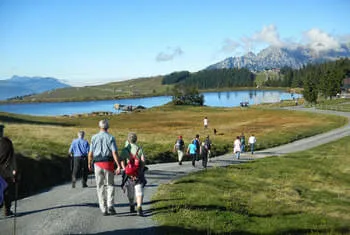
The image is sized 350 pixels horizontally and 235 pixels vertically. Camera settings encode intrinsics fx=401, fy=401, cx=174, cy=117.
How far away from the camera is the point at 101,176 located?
11305 millimetres

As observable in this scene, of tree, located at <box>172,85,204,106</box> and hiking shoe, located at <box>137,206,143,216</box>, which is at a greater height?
tree, located at <box>172,85,204,106</box>

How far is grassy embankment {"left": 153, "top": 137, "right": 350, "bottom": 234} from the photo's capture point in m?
12.7

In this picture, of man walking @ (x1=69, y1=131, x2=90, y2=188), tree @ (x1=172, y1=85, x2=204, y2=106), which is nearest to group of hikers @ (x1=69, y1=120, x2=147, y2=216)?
man walking @ (x1=69, y1=131, x2=90, y2=188)

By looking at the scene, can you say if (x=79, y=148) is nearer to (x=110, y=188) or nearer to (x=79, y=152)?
(x=79, y=152)

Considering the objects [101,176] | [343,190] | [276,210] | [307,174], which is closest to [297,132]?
[307,174]

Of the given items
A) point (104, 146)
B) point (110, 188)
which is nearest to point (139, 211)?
point (110, 188)

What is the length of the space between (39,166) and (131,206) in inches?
381

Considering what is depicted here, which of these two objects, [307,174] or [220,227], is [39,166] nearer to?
[220,227]

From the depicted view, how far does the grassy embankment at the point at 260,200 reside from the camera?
12688 mm

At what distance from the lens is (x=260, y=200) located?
1908cm

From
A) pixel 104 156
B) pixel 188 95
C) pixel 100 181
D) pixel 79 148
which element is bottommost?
pixel 100 181

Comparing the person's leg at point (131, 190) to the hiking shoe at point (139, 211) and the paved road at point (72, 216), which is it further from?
the hiking shoe at point (139, 211)

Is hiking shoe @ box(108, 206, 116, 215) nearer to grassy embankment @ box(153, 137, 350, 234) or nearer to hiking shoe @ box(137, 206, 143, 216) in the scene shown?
hiking shoe @ box(137, 206, 143, 216)

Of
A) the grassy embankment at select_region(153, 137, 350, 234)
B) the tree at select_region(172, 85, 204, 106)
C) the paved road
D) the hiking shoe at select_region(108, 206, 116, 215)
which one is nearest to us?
the paved road
